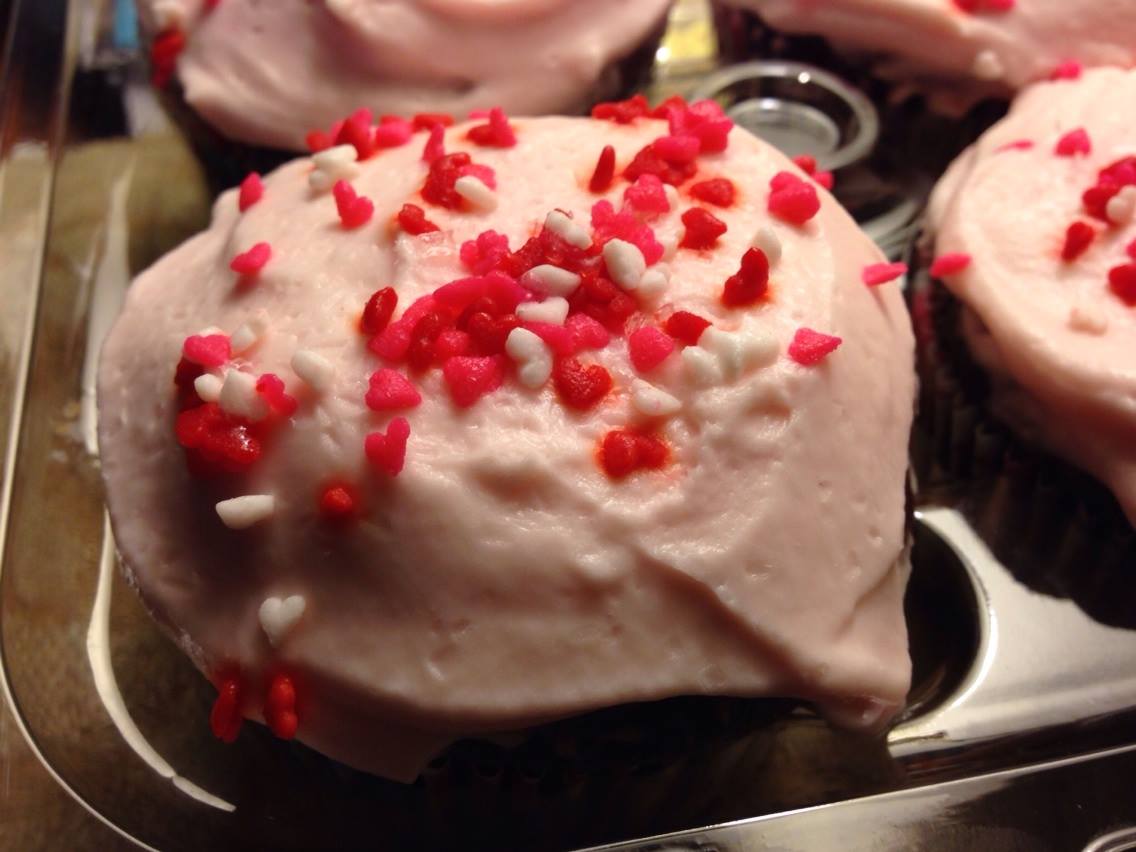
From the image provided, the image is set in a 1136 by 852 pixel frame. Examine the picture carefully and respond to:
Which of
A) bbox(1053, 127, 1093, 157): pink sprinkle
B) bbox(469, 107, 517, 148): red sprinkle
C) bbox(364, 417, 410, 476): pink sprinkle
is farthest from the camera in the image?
bbox(1053, 127, 1093, 157): pink sprinkle

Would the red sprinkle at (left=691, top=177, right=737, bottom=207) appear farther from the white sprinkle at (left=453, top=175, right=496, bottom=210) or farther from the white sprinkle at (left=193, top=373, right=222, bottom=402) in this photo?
the white sprinkle at (left=193, top=373, right=222, bottom=402)

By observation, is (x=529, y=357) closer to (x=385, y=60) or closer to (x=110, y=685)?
(x=110, y=685)

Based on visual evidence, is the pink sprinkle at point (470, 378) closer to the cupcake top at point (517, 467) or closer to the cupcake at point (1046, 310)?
the cupcake top at point (517, 467)

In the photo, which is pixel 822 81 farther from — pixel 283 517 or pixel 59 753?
pixel 59 753

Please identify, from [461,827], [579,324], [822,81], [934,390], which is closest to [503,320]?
[579,324]

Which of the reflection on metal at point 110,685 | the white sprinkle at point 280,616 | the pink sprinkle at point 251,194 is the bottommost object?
the reflection on metal at point 110,685

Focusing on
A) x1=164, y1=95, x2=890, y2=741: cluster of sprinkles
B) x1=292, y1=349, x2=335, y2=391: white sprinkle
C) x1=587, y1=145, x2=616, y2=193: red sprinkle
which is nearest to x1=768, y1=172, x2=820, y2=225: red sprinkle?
x1=164, y1=95, x2=890, y2=741: cluster of sprinkles

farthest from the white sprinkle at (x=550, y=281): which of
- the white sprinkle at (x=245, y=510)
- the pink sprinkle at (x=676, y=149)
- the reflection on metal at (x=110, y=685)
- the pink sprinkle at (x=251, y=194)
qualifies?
the reflection on metal at (x=110, y=685)
